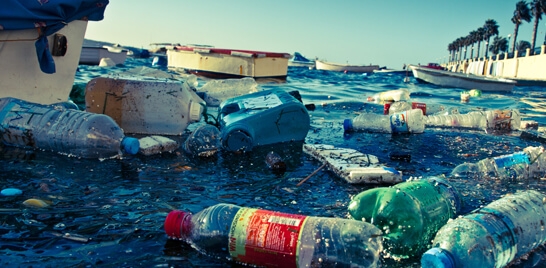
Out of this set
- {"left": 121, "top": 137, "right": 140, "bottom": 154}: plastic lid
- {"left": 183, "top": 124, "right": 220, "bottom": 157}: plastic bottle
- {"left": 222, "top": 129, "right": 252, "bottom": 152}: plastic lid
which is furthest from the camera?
{"left": 222, "top": 129, "right": 252, "bottom": 152}: plastic lid

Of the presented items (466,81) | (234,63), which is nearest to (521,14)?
(466,81)

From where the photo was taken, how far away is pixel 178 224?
2.34 m

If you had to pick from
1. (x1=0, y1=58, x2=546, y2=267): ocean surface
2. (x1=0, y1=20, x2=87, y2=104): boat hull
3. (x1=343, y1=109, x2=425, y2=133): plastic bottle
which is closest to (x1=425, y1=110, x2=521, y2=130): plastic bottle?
(x1=343, y1=109, x2=425, y2=133): plastic bottle

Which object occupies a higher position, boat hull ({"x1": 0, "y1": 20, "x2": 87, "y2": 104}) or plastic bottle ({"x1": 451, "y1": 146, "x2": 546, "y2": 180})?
boat hull ({"x1": 0, "y1": 20, "x2": 87, "y2": 104})

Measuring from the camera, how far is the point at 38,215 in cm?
264

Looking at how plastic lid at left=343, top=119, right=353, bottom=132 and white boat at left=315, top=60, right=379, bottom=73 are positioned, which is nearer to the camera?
plastic lid at left=343, top=119, right=353, bottom=132

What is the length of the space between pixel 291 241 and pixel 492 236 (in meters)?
0.96

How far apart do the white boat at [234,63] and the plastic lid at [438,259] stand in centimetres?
1646

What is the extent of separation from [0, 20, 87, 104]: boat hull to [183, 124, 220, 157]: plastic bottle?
2.08 m

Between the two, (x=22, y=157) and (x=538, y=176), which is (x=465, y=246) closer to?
(x=538, y=176)

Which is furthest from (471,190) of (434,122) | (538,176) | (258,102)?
(434,122)

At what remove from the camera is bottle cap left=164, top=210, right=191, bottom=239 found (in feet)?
7.67

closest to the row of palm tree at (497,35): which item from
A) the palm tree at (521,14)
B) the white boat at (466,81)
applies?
the palm tree at (521,14)

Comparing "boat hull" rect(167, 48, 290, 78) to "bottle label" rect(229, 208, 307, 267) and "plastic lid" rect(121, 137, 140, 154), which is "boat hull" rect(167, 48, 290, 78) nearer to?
"plastic lid" rect(121, 137, 140, 154)
